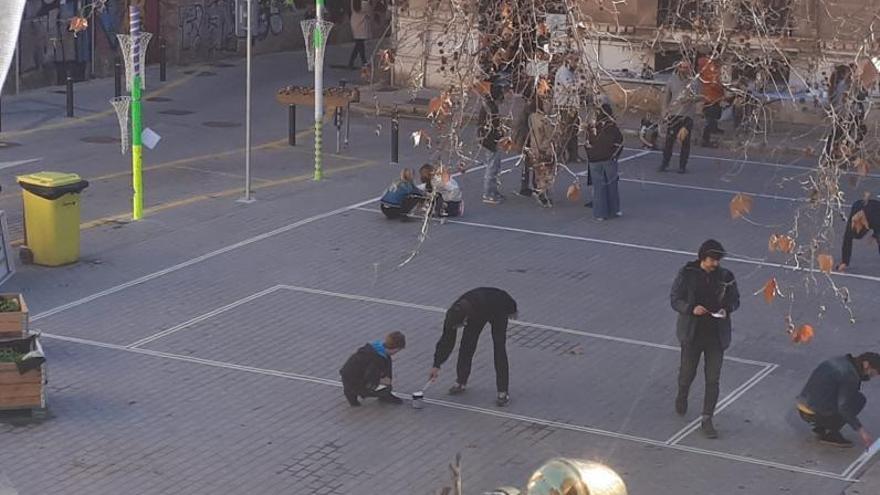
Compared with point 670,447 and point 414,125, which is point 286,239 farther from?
point 414,125

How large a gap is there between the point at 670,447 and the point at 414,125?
53.8 feet

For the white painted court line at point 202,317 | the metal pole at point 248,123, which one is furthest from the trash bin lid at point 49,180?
the metal pole at point 248,123

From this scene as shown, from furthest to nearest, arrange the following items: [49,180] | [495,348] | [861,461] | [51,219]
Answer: [49,180] → [51,219] → [495,348] → [861,461]

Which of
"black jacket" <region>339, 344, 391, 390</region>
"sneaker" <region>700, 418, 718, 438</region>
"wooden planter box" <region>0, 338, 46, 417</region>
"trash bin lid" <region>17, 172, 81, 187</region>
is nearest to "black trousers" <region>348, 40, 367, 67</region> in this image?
"trash bin lid" <region>17, 172, 81, 187</region>

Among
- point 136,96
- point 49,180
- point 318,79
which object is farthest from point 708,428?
point 318,79

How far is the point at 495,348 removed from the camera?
12.9 m

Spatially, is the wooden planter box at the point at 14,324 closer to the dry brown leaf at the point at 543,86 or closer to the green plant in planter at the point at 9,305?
the green plant in planter at the point at 9,305

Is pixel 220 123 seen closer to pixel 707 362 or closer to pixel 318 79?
pixel 318 79

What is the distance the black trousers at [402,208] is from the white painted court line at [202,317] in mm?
3427

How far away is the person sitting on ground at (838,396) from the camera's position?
11.9 m

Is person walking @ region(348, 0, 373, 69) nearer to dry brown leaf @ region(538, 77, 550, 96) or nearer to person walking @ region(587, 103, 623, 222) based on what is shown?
person walking @ region(587, 103, 623, 222)

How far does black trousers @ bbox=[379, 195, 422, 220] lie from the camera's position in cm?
1950

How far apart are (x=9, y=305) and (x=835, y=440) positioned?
712cm

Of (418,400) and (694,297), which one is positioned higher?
(694,297)
